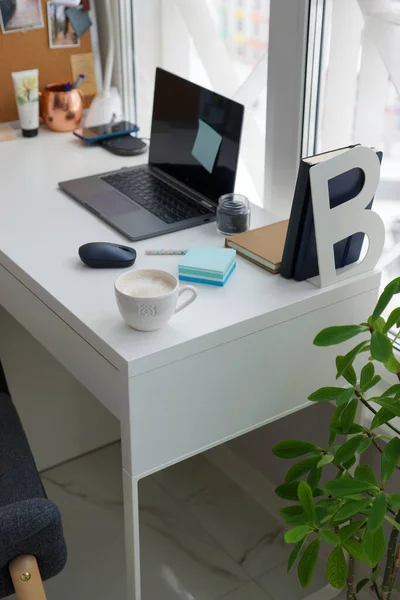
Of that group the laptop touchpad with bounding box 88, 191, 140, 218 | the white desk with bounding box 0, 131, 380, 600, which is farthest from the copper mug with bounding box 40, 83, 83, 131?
the white desk with bounding box 0, 131, 380, 600

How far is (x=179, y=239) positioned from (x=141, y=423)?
1.40 feet

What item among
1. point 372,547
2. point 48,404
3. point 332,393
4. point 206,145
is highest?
point 206,145

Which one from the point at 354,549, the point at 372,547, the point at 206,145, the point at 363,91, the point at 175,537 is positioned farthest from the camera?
the point at 175,537

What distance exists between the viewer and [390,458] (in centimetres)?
115

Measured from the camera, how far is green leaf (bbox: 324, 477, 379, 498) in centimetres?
112

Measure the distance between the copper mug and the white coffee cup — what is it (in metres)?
0.90

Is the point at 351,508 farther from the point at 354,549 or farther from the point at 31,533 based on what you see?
the point at 31,533

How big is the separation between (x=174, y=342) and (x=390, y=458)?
0.36 m

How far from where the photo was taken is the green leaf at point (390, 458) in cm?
113

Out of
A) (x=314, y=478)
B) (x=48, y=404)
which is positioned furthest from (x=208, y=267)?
(x=48, y=404)

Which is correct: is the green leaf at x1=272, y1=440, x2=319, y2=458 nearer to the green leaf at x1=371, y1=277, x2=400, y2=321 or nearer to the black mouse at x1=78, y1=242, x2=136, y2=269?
the green leaf at x1=371, y1=277, x2=400, y2=321

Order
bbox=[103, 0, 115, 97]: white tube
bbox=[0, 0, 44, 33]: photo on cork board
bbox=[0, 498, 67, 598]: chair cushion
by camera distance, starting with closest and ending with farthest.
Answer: bbox=[0, 498, 67, 598]: chair cushion → bbox=[0, 0, 44, 33]: photo on cork board → bbox=[103, 0, 115, 97]: white tube

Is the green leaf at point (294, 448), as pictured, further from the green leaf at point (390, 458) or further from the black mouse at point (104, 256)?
the black mouse at point (104, 256)

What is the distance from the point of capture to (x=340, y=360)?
4.00ft
